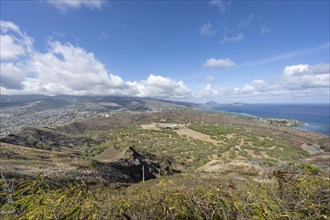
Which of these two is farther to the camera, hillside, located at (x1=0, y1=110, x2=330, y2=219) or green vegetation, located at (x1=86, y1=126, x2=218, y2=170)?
green vegetation, located at (x1=86, y1=126, x2=218, y2=170)

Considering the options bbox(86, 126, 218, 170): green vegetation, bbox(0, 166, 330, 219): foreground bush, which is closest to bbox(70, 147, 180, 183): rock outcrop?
bbox(86, 126, 218, 170): green vegetation

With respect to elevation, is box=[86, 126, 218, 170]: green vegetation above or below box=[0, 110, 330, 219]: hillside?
below

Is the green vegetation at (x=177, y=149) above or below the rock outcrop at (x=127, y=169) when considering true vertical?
below

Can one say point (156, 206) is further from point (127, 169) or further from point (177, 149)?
point (177, 149)

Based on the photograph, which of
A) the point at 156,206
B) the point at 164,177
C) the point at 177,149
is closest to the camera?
the point at 156,206

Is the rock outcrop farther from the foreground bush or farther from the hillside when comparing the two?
the foreground bush

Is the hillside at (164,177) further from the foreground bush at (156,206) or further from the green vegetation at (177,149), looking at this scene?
the green vegetation at (177,149)

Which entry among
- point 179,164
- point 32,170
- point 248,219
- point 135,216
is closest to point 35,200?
point 135,216

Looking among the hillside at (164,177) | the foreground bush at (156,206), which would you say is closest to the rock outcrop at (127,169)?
the hillside at (164,177)

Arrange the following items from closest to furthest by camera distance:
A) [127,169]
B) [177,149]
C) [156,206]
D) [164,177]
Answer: [156,206] → [164,177] → [127,169] → [177,149]

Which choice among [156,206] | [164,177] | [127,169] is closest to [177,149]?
[127,169]

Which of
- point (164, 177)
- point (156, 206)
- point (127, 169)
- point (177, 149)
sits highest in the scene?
point (156, 206)
